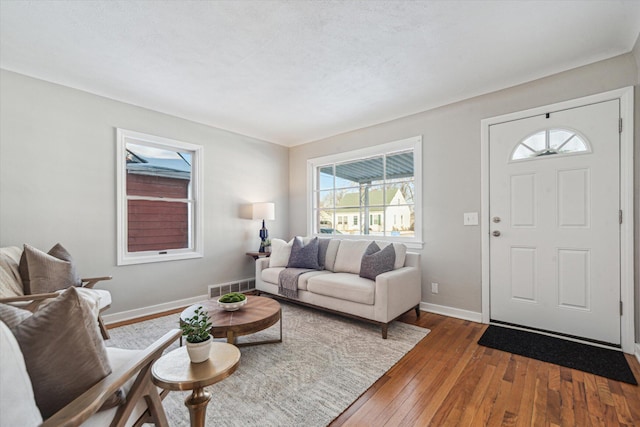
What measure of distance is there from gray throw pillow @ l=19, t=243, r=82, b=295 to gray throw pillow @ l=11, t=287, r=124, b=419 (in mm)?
1941

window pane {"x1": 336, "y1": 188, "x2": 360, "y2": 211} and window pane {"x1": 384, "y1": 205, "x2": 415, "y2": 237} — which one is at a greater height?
window pane {"x1": 336, "y1": 188, "x2": 360, "y2": 211}

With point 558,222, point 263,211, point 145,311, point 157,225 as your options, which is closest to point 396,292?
point 558,222

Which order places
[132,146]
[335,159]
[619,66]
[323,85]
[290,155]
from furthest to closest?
[290,155]
[335,159]
[132,146]
[323,85]
[619,66]

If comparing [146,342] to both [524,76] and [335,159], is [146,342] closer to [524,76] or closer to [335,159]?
[335,159]

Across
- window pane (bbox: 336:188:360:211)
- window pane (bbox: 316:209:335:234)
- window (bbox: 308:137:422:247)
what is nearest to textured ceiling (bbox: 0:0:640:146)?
window (bbox: 308:137:422:247)

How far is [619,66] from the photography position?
246 centimetres

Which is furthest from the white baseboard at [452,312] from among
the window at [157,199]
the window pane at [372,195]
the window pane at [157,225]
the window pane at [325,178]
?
the window pane at [157,225]

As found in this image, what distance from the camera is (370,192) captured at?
425cm

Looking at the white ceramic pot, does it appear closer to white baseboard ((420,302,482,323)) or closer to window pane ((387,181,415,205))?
white baseboard ((420,302,482,323))

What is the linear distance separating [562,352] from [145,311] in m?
4.24

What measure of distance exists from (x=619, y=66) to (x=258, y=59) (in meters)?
3.12

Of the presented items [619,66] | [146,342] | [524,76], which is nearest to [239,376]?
[146,342]

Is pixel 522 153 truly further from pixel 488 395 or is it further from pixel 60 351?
pixel 60 351

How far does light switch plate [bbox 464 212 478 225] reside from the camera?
3.19 m
